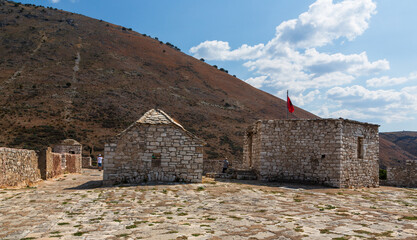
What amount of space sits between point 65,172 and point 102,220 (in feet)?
56.4

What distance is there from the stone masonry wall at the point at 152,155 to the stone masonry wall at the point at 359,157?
316 inches

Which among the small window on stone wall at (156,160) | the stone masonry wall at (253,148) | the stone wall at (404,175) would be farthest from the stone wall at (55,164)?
the stone wall at (404,175)

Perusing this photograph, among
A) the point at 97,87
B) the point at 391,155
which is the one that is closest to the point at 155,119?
the point at 97,87

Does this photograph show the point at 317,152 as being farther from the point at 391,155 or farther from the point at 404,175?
the point at 391,155

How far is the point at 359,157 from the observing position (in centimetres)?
1791

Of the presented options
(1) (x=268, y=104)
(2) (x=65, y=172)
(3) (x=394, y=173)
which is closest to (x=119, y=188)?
(2) (x=65, y=172)

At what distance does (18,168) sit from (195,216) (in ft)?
32.2

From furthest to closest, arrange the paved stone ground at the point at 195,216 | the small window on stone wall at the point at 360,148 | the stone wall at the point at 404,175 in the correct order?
the stone wall at the point at 404,175
the small window on stone wall at the point at 360,148
the paved stone ground at the point at 195,216

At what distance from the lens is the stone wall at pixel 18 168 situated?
480 inches

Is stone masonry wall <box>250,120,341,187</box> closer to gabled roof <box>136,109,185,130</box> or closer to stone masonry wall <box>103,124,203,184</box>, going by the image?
stone masonry wall <box>103,124,203,184</box>

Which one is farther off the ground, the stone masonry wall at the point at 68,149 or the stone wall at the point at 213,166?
the stone masonry wall at the point at 68,149

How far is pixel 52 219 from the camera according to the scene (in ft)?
25.0

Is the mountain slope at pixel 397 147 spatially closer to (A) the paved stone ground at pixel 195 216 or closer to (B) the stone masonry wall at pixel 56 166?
(A) the paved stone ground at pixel 195 216

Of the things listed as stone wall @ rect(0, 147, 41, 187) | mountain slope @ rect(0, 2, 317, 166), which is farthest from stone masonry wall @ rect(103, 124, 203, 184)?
mountain slope @ rect(0, 2, 317, 166)
